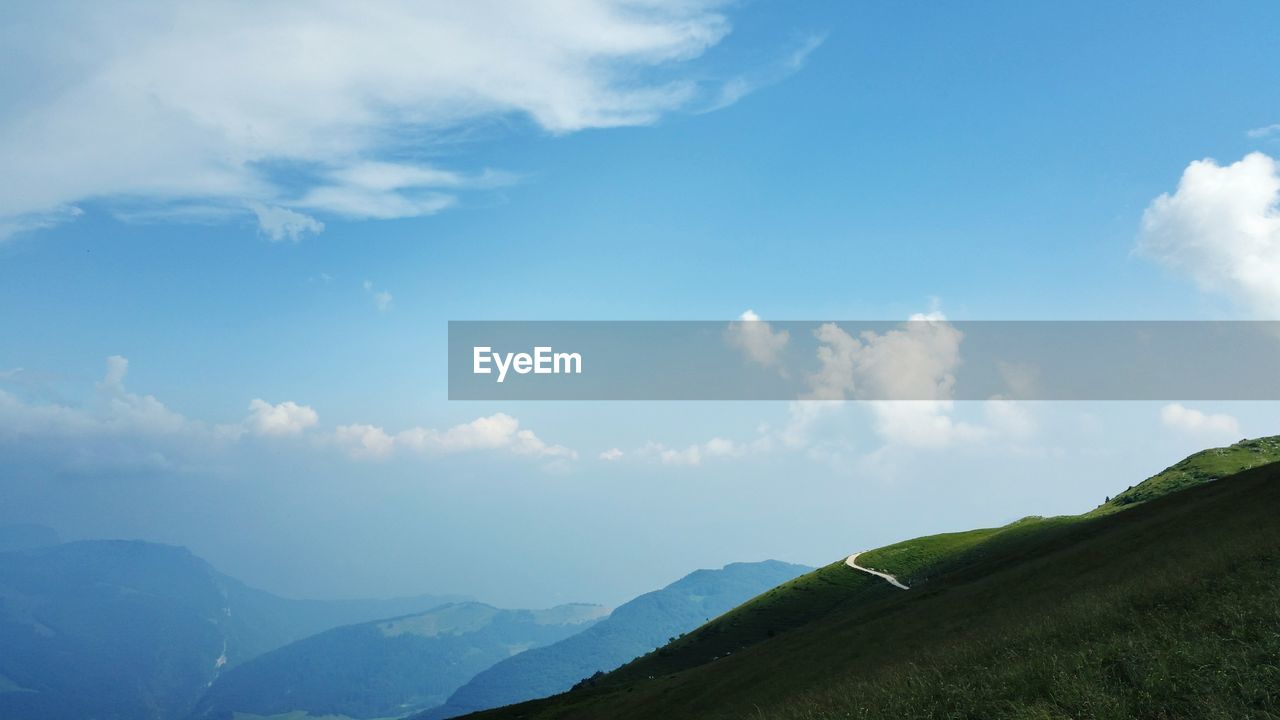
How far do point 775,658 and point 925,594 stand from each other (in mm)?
19639

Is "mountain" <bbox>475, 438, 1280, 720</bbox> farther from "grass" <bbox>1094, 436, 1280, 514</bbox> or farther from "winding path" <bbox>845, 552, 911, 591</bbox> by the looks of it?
"grass" <bbox>1094, 436, 1280, 514</bbox>

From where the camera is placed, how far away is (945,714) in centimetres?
2239

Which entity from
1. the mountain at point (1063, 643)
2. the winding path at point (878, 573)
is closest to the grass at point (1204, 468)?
the mountain at point (1063, 643)

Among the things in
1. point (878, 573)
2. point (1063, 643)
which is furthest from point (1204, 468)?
point (1063, 643)

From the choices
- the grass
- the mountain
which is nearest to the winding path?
the mountain

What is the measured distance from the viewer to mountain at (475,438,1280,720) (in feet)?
68.2

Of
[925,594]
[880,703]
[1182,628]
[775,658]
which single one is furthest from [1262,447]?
[880,703]

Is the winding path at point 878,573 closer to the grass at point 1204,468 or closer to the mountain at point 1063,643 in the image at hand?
the mountain at point 1063,643

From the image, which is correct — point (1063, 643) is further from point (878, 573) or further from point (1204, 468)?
point (1204, 468)

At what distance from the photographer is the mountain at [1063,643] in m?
20.8

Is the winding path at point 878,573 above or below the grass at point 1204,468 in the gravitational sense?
below

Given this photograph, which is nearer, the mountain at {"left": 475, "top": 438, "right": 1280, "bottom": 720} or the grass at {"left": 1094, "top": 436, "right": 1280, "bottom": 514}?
the mountain at {"left": 475, "top": 438, "right": 1280, "bottom": 720}

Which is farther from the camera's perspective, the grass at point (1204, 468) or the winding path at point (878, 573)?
the winding path at point (878, 573)

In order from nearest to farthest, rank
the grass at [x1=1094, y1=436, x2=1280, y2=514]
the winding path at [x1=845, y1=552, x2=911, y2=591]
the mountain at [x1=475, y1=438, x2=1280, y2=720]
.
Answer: the mountain at [x1=475, y1=438, x2=1280, y2=720] < the grass at [x1=1094, y1=436, x2=1280, y2=514] < the winding path at [x1=845, y1=552, x2=911, y2=591]
